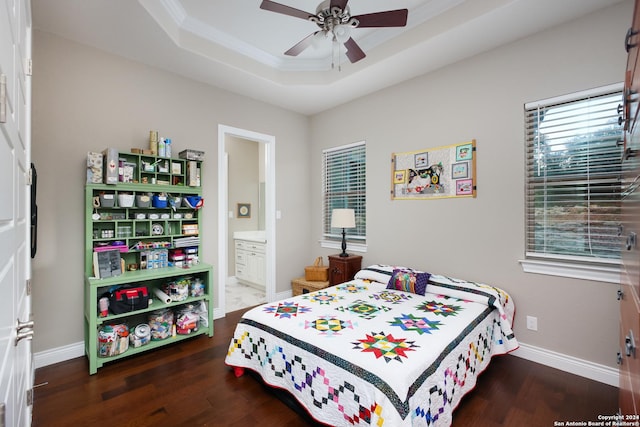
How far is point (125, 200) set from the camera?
2.67m

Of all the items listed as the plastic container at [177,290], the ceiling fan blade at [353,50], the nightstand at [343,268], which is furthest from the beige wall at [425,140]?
the ceiling fan blade at [353,50]

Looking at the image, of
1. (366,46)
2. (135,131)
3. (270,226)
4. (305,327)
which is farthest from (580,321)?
(135,131)

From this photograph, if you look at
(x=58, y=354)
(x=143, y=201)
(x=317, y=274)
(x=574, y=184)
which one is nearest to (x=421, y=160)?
(x=574, y=184)

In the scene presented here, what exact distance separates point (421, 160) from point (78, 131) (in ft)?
10.8

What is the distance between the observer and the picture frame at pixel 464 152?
2.88 metres

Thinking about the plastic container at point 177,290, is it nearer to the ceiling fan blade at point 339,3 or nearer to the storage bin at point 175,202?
the storage bin at point 175,202

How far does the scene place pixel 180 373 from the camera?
92.7 inches

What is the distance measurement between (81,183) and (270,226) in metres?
2.12

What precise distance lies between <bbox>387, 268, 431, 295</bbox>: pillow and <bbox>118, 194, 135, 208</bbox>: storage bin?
253cm

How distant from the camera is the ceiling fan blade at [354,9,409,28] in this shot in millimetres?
1920

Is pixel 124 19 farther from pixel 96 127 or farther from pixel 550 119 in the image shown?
pixel 550 119

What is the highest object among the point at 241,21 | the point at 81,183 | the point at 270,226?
the point at 241,21

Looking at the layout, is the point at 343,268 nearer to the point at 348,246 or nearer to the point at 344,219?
the point at 348,246

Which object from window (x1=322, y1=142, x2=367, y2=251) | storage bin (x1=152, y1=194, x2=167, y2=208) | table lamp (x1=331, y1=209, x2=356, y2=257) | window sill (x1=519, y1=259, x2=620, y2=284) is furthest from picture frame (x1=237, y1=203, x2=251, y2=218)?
window sill (x1=519, y1=259, x2=620, y2=284)
